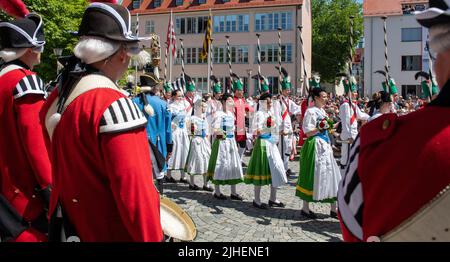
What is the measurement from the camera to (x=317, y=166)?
722 centimetres

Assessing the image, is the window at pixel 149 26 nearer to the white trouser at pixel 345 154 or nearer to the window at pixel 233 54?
the window at pixel 233 54

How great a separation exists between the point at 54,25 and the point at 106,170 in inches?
964

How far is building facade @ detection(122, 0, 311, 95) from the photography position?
4112 centimetres

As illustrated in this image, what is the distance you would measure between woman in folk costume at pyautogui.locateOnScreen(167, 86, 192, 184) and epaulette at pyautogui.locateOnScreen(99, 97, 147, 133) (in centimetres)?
858

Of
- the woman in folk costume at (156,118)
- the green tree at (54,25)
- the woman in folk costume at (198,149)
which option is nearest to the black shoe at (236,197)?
the woman in folk costume at (198,149)

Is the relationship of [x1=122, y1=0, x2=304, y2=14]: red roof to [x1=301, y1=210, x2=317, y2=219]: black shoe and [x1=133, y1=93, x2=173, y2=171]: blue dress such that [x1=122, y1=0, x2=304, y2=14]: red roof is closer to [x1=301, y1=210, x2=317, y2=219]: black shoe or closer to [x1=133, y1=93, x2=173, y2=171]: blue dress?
[x1=133, y1=93, x2=173, y2=171]: blue dress

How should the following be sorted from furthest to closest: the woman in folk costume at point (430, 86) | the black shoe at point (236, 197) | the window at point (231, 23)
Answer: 1. the window at point (231, 23)
2. the black shoe at point (236, 197)
3. the woman in folk costume at point (430, 86)

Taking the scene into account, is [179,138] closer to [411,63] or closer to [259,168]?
[259,168]

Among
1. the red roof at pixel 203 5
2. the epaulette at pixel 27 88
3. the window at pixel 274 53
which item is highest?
the red roof at pixel 203 5

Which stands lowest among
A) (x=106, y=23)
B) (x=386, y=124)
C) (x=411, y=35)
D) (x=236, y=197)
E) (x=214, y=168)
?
(x=236, y=197)

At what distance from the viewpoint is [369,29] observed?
42438 millimetres

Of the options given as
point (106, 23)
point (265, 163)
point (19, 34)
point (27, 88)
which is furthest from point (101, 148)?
point (265, 163)

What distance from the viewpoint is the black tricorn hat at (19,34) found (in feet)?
10.6

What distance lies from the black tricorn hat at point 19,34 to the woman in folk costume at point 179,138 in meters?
7.33
